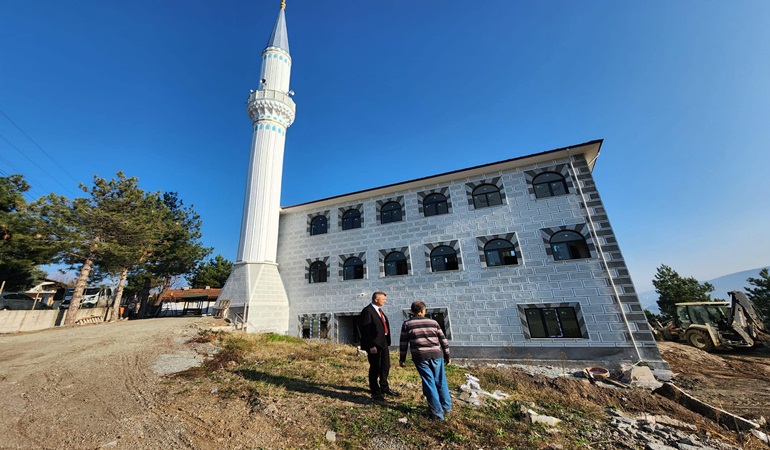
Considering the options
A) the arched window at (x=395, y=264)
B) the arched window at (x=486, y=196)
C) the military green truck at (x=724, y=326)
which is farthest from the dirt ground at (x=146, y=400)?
the arched window at (x=486, y=196)

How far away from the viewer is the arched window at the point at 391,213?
16.1 m

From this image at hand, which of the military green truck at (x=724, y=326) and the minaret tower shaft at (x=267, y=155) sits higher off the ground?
the minaret tower shaft at (x=267, y=155)

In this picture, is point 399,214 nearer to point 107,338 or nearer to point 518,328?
point 518,328

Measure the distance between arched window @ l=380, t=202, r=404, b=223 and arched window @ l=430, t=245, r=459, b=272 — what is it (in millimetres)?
2903

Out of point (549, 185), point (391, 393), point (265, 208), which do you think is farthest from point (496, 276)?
point (265, 208)

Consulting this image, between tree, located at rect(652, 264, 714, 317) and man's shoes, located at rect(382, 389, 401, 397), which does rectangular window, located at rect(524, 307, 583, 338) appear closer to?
man's shoes, located at rect(382, 389, 401, 397)

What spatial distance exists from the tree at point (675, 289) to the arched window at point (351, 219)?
30.1 metres

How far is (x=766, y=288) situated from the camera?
23438 millimetres

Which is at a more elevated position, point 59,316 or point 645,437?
→ point 59,316

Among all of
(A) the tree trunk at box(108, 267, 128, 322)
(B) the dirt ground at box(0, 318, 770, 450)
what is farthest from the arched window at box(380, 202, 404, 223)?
(A) the tree trunk at box(108, 267, 128, 322)

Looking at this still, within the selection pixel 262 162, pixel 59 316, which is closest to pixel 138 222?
pixel 59 316

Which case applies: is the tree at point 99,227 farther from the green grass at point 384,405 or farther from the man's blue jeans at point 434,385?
the man's blue jeans at point 434,385

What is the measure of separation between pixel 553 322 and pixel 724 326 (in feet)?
35.4

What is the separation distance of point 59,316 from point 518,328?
87.9ft
